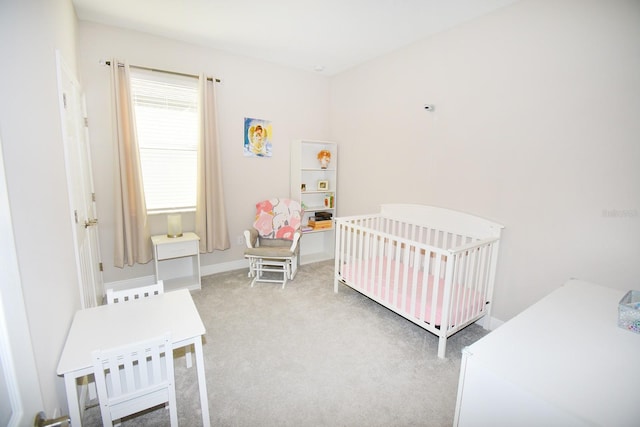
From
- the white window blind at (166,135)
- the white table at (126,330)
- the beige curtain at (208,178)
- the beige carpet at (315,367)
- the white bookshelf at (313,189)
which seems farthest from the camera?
the white bookshelf at (313,189)

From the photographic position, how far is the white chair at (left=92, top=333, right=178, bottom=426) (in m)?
1.13

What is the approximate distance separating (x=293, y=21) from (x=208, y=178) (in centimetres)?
188

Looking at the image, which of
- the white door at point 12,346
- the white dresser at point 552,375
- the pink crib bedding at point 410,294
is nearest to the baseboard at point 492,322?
the pink crib bedding at point 410,294

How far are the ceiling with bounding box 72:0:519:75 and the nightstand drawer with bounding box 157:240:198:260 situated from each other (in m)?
2.21

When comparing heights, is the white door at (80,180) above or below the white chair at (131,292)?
above

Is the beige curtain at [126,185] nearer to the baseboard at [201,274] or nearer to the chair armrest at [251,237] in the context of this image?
the baseboard at [201,274]

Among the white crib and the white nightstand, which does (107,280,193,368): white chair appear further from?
the white crib

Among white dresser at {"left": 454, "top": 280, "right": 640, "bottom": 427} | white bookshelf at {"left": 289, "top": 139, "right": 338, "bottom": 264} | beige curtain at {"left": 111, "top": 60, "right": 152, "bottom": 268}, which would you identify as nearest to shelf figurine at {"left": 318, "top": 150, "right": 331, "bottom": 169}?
white bookshelf at {"left": 289, "top": 139, "right": 338, "bottom": 264}

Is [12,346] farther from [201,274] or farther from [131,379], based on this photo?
[201,274]

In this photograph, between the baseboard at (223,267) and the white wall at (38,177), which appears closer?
the white wall at (38,177)

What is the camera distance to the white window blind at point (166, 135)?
3.12 metres

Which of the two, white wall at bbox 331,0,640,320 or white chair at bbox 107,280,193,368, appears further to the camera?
white wall at bbox 331,0,640,320

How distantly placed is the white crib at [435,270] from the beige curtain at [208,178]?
152 cm

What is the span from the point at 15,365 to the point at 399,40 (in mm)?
3581
